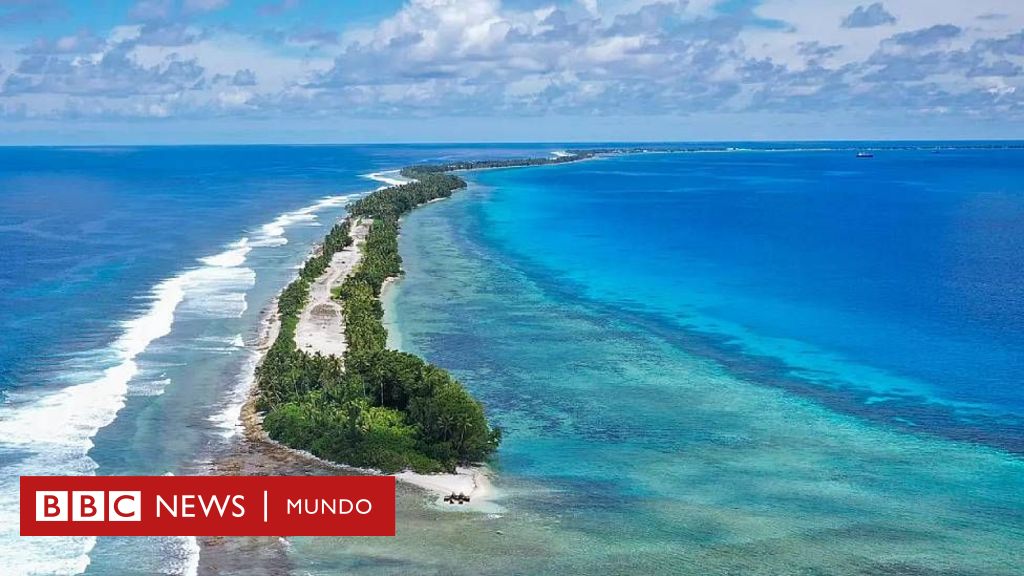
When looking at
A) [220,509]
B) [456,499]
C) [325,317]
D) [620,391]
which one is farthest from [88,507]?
[325,317]

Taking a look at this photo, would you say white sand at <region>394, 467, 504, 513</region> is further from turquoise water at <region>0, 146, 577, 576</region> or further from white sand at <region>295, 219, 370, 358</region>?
white sand at <region>295, 219, 370, 358</region>

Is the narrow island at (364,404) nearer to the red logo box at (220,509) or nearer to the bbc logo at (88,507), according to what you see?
the red logo box at (220,509)

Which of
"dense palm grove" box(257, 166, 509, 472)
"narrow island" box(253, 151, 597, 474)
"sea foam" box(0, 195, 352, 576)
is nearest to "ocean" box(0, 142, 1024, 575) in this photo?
"sea foam" box(0, 195, 352, 576)

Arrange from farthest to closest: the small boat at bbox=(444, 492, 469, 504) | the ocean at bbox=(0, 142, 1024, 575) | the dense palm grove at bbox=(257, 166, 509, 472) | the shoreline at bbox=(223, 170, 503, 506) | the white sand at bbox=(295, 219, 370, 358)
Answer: the white sand at bbox=(295, 219, 370, 358) < the dense palm grove at bbox=(257, 166, 509, 472) < the shoreline at bbox=(223, 170, 503, 506) < the small boat at bbox=(444, 492, 469, 504) < the ocean at bbox=(0, 142, 1024, 575)

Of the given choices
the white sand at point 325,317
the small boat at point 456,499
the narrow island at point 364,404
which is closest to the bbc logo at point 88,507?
the narrow island at point 364,404

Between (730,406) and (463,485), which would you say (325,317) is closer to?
(730,406)

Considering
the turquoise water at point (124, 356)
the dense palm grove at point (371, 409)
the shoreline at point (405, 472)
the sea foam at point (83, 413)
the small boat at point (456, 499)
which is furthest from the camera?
the dense palm grove at point (371, 409)

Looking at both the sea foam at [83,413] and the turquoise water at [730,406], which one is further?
the turquoise water at [730,406]
